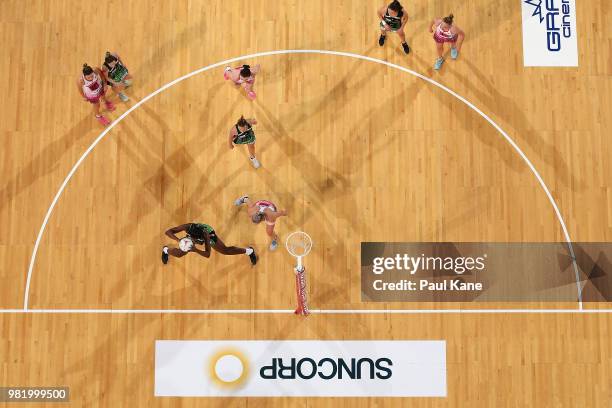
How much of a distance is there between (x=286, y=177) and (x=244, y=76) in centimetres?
216

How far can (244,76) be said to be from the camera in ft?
37.4

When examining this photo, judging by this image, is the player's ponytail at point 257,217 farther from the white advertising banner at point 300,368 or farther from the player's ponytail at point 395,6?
the player's ponytail at point 395,6

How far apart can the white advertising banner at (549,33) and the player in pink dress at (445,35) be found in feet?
4.79

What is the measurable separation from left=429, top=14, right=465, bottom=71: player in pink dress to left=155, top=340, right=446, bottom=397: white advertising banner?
5.88 meters

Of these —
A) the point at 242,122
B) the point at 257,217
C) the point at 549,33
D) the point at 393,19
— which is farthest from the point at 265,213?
the point at 549,33

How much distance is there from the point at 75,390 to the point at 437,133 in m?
8.69

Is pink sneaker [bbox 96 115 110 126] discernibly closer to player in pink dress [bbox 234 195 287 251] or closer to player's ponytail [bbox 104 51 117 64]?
player's ponytail [bbox 104 51 117 64]

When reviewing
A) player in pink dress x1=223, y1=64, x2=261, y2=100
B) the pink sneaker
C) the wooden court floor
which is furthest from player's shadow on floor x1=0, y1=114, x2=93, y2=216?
player in pink dress x1=223, y1=64, x2=261, y2=100

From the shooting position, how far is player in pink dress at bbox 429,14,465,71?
1174 centimetres

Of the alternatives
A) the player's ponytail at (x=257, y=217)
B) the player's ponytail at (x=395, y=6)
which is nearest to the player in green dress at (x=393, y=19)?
the player's ponytail at (x=395, y=6)

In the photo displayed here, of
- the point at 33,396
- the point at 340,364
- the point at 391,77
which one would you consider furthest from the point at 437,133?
the point at 33,396

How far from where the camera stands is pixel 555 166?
12.1 meters

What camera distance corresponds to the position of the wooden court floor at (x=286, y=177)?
1149cm

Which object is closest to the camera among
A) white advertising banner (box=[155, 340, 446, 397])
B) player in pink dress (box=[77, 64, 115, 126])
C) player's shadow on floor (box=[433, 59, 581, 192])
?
player in pink dress (box=[77, 64, 115, 126])
